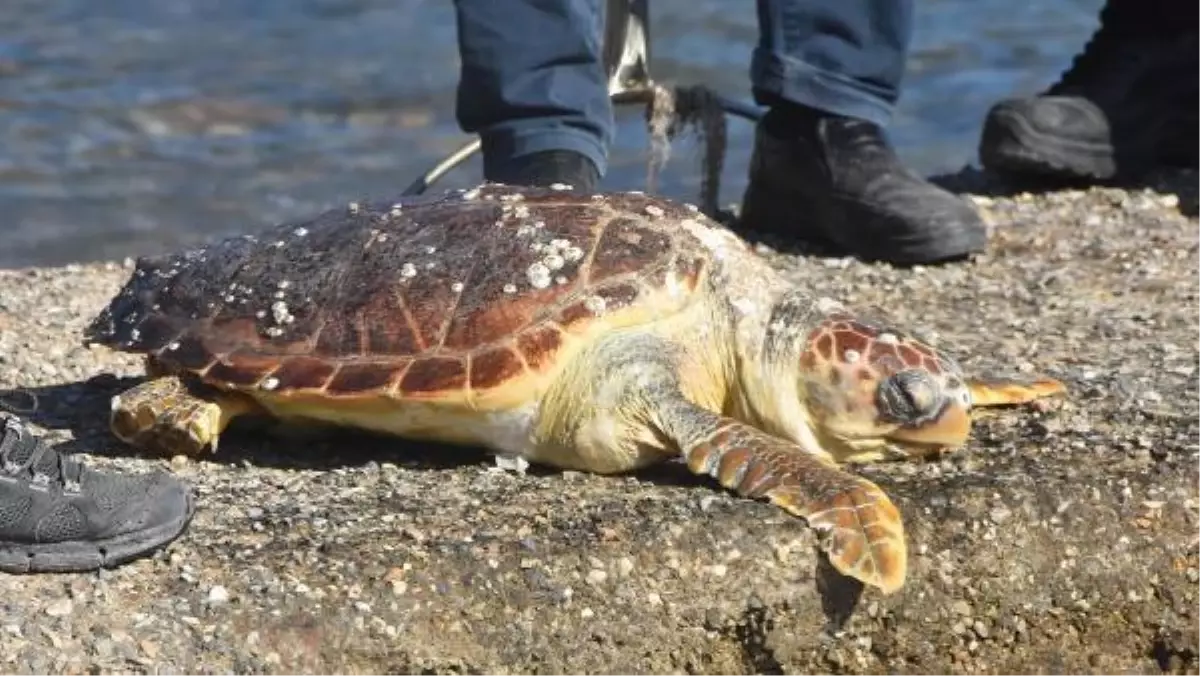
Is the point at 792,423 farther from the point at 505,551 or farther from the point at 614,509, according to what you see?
the point at 505,551

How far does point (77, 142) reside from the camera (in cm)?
688

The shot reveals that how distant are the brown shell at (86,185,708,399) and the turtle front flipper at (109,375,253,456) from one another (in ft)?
0.14

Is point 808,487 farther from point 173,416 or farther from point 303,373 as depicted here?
point 173,416

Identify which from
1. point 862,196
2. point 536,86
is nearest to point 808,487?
point 536,86

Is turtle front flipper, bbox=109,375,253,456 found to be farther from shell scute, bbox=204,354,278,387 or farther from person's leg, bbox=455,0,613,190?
person's leg, bbox=455,0,613,190

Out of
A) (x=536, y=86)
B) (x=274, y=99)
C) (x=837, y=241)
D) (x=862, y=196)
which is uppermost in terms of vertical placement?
(x=536, y=86)

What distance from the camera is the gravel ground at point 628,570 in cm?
255

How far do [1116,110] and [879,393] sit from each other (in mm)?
2568

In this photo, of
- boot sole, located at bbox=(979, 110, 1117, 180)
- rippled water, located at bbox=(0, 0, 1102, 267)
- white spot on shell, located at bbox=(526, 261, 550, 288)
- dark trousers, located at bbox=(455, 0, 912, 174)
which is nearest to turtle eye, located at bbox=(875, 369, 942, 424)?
white spot on shell, located at bbox=(526, 261, 550, 288)

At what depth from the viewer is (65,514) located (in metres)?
2.60

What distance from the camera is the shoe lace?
8.57 ft

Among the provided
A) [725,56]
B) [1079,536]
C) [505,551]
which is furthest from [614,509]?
[725,56]

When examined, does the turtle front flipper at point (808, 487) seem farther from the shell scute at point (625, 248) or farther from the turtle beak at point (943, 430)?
the shell scute at point (625, 248)

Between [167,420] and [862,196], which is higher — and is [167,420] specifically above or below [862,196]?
above
